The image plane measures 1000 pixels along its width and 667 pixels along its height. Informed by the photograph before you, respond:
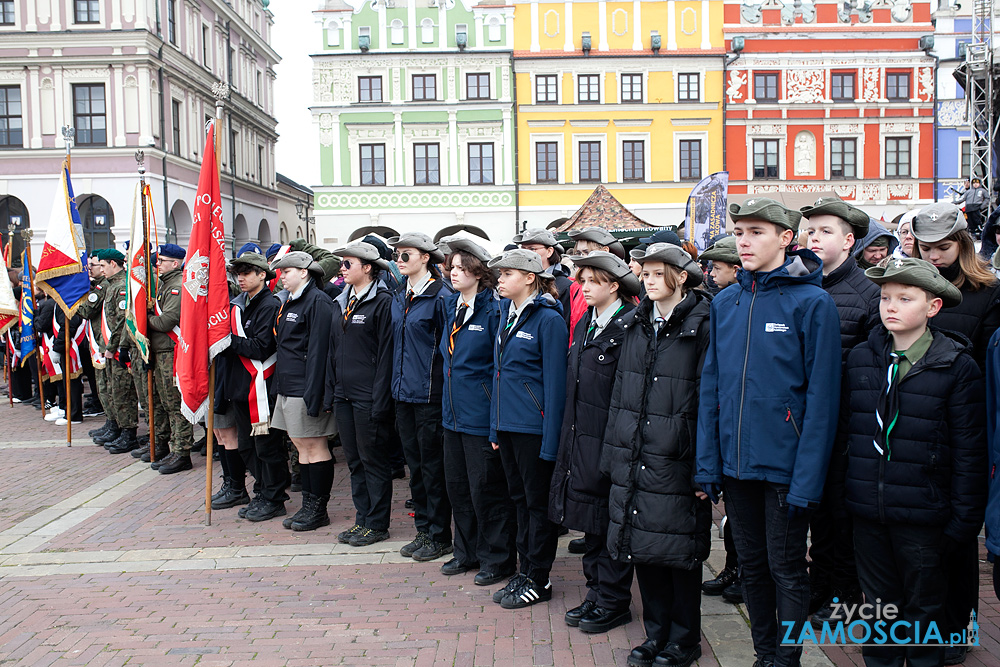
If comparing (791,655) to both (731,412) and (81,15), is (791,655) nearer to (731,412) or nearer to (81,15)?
(731,412)

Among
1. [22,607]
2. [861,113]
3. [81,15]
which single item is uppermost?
[81,15]

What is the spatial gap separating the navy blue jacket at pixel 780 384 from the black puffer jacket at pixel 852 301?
588mm

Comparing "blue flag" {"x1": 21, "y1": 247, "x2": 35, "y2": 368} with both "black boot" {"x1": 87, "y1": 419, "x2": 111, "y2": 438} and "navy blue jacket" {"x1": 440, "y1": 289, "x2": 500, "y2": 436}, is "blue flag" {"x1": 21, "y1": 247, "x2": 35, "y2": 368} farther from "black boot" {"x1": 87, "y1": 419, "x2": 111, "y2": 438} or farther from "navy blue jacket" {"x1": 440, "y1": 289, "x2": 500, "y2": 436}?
"navy blue jacket" {"x1": 440, "y1": 289, "x2": 500, "y2": 436}

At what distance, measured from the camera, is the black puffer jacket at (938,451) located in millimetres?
3312

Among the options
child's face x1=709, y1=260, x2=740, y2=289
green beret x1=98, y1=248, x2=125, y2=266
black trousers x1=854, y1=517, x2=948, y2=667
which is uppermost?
green beret x1=98, y1=248, x2=125, y2=266

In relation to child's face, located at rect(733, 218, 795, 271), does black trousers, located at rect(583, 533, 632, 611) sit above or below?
below

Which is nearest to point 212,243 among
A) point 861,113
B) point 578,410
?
point 578,410

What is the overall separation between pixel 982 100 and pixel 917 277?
1670 cm

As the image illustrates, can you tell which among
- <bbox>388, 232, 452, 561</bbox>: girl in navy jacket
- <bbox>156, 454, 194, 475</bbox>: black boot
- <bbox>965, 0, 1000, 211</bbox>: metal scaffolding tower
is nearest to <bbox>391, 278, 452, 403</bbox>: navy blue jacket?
<bbox>388, 232, 452, 561</bbox>: girl in navy jacket

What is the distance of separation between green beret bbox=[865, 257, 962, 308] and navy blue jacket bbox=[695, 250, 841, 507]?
0.26 meters

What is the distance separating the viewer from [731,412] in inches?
141

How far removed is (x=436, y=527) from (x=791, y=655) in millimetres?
2896

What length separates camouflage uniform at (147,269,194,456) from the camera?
862cm

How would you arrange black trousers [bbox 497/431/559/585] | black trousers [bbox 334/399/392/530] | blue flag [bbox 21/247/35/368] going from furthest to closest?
blue flag [bbox 21/247/35/368] < black trousers [bbox 334/399/392/530] < black trousers [bbox 497/431/559/585]
